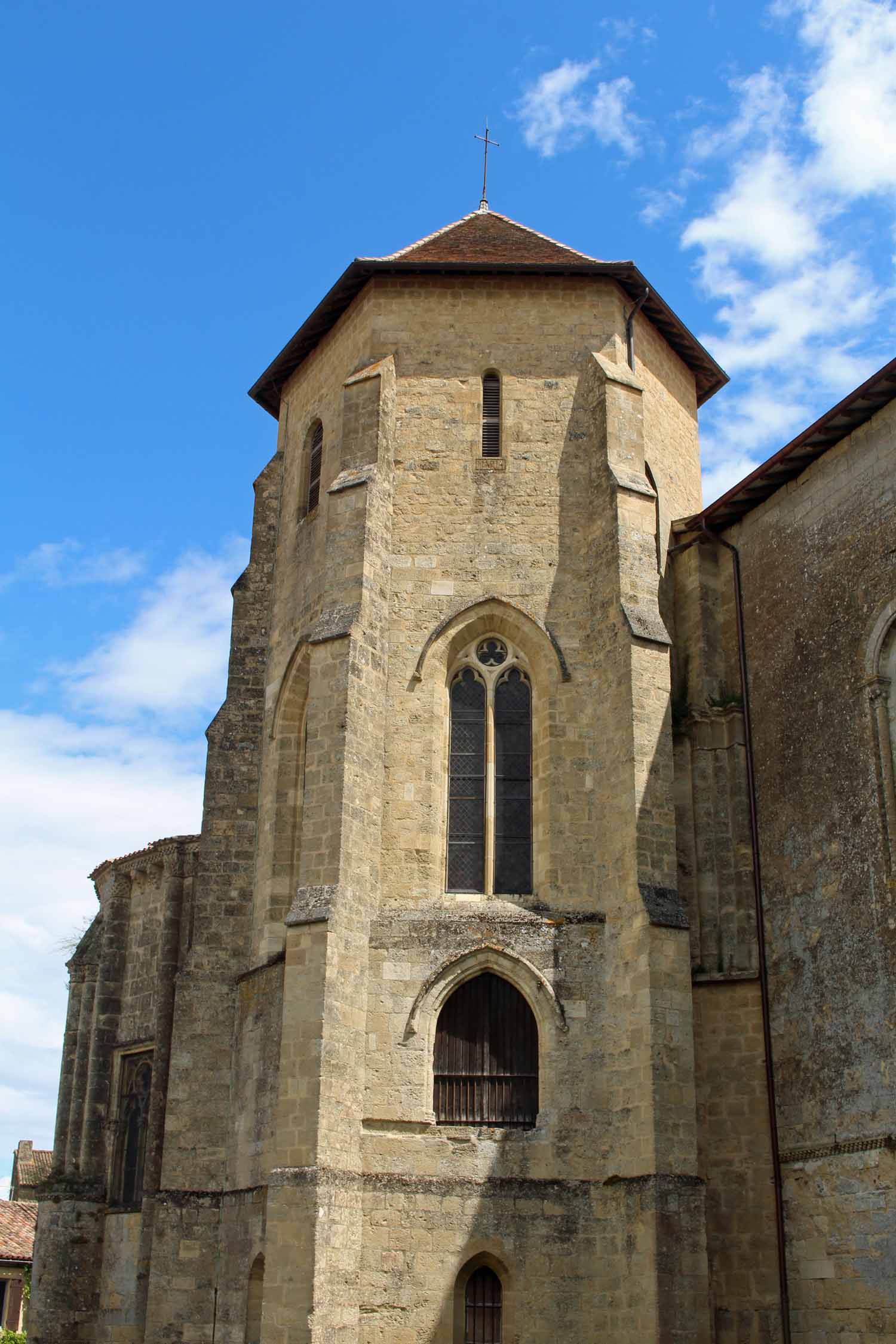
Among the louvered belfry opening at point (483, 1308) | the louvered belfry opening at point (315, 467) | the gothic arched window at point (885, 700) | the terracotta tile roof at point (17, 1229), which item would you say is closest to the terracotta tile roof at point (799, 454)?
the gothic arched window at point (885, 700)

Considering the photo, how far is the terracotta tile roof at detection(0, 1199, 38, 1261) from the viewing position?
3041 cm

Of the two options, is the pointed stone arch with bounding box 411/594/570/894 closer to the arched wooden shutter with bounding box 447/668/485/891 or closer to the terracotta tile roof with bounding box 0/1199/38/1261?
the arched wooden shutter with bounding box 447/668/485/891

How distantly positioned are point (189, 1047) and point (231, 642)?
217 inches

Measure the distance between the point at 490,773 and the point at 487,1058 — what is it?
3.28 metres

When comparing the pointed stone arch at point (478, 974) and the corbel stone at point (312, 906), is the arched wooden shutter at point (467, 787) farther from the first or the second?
the corbel stone at point (312, 906)

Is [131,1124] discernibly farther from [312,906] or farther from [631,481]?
[631,481]

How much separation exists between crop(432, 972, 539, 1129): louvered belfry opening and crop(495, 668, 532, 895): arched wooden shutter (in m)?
1.27

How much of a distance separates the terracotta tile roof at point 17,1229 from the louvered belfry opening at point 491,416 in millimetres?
20651

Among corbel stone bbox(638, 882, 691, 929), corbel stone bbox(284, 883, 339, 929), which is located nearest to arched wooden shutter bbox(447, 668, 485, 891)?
corbel stone bbox(284, 883, 339, 929)

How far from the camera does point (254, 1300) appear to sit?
1527 cm

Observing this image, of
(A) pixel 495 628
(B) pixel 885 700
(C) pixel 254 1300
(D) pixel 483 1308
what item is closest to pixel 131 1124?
(C) pixel 254 1300

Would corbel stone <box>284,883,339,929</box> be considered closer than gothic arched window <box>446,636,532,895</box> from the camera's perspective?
Yes

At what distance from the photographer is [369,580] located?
1652 cm

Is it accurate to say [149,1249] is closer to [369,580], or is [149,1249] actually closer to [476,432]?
[369,580]
